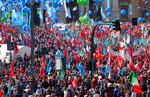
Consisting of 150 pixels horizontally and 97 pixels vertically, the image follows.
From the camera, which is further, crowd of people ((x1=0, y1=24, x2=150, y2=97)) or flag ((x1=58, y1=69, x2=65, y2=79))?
flag ((x1=58, y1=69, x2=65, y2=79))

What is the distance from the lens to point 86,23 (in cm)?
5169

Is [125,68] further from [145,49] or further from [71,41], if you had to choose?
[71,41]

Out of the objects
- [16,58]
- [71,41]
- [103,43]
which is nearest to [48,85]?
[16,58]

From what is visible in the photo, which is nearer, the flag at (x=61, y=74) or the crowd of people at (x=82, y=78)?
the crowd of people at (x=82, y=78)

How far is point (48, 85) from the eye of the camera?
75.0ft

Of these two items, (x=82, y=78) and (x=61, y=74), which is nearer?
(x=82, y=78)

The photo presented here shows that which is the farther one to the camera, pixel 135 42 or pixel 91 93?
pixel 135 42

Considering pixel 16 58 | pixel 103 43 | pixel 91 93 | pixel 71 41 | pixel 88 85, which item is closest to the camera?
pixel 91 93

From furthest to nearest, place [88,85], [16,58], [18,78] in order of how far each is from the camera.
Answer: [16,58]
[18,78]
[88,85]

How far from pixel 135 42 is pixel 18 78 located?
16.7 meters

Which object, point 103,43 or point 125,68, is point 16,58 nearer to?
point 103,43

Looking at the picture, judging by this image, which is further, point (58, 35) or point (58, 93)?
point (58, 35)

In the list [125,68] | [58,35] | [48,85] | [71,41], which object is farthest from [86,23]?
[48,85]

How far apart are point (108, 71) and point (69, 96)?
578 cm
